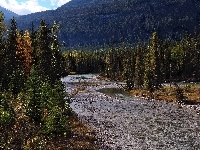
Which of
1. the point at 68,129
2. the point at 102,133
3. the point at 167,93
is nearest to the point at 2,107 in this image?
the point at 68,129

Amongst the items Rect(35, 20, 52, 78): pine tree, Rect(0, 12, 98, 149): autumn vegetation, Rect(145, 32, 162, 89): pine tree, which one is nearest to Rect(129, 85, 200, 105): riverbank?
Rect(145, 32, 162, 89): pine tree

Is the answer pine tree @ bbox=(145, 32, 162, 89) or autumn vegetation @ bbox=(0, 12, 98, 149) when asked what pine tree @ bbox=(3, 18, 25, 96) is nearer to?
autumn vegetation @ bbox=(0, 12, 98, 149)

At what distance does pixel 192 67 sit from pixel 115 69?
3844 cm

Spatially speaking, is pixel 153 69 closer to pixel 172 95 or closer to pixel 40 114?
pixel 172 95

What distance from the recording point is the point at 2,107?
3934 centimetres

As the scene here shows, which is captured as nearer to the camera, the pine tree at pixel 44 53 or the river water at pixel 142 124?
the river water at pixel 142 124

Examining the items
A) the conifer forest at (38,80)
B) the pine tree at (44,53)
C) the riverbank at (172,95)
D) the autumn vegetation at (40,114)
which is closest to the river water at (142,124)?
the autumn vegetation at (40,114)

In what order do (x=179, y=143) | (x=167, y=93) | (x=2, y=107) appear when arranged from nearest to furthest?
(x=2, y=107) → (x=179, y=143) → (x=167, y=93)

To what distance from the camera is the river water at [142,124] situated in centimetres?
4194

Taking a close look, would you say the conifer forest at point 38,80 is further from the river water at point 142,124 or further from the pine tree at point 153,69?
the river water at point 142,124

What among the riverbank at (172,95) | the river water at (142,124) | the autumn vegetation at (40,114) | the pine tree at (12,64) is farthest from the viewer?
the riverbank at (172,95)

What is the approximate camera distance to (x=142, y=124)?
55.1m

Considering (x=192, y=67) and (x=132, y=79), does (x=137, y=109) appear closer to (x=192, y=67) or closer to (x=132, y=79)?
(x=132, y=79)

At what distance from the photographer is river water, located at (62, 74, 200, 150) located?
138 ft
